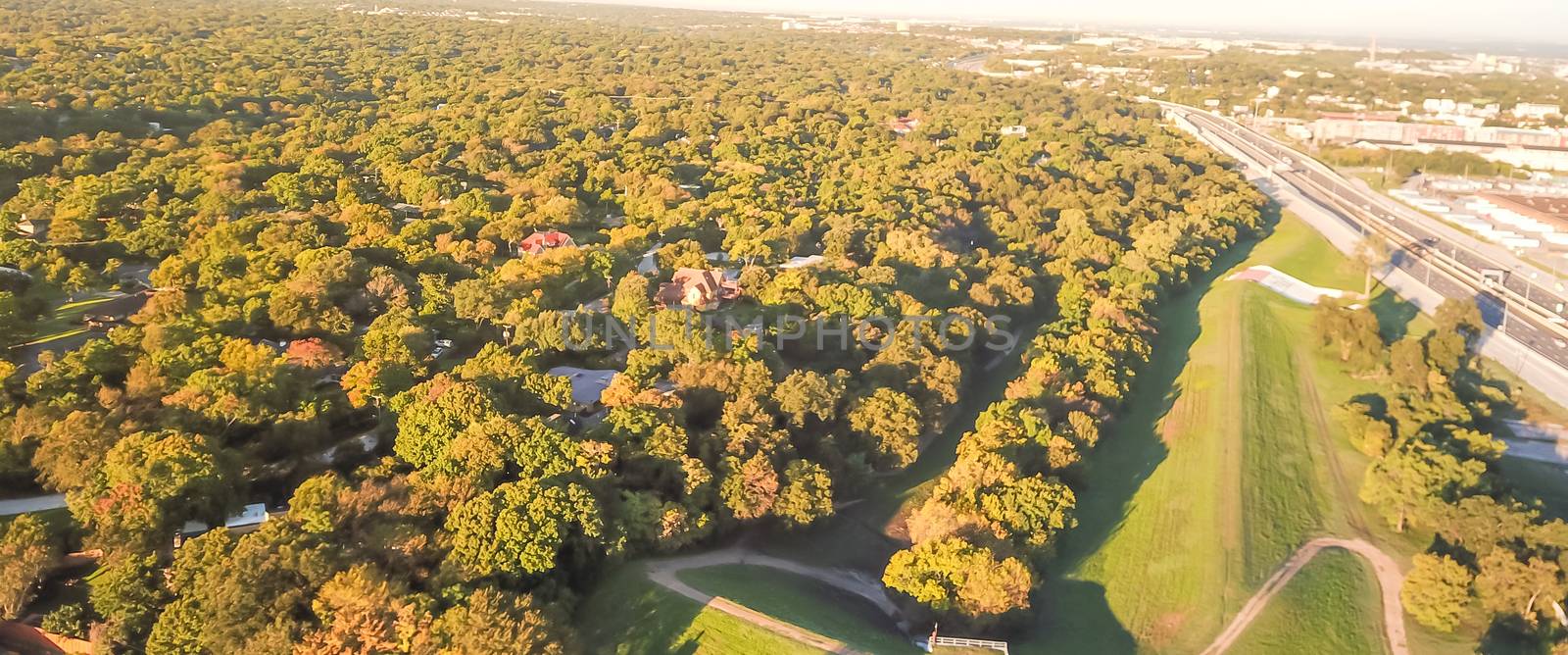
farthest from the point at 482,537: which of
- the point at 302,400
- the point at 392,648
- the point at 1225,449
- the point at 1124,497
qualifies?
the point at 1225,449

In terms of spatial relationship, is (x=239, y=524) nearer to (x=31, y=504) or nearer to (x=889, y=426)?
(x=31, y=504)

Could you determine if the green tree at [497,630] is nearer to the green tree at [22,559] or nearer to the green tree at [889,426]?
the green tree at [22,559]

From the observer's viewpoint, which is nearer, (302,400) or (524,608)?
(524,608)

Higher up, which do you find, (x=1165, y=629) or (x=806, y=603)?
(x=806, y=603)

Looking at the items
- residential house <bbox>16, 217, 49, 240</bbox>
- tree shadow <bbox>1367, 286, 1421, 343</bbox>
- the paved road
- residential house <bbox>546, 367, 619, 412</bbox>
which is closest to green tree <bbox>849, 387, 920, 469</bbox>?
residential house <bbox>546, 367, 619, 412</bbox>

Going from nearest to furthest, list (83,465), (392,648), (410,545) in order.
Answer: (392,648), (410,545), (83,465)

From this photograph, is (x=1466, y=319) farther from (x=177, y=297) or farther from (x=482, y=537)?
(x=177, y=297)

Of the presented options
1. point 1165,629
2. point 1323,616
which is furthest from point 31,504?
point 1323,616

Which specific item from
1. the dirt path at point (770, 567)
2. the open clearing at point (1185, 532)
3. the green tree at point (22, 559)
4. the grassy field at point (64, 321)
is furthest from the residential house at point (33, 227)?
the dirt path at point (770, 567)

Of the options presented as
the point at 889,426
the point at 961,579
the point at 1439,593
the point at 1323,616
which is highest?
the point at 889,426
